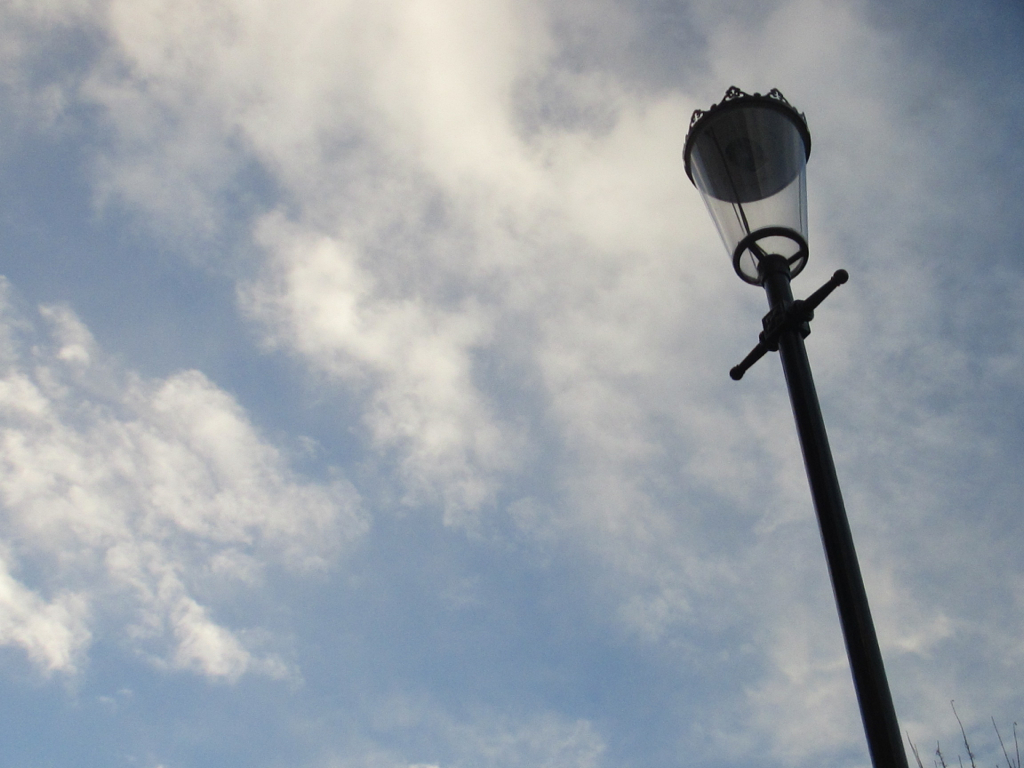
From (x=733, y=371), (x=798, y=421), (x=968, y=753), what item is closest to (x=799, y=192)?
(x=733, y=371)

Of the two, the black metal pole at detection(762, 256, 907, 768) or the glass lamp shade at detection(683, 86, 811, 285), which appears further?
the glass lamp shade at detection(683, 86, 811, 285)

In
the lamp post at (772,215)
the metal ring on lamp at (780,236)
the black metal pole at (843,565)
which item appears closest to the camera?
the black metal pole at (843,565)

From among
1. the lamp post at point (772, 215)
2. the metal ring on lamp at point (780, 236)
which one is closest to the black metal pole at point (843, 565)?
the lamp post at point (772, 215)

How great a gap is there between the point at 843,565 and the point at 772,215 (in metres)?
1.98

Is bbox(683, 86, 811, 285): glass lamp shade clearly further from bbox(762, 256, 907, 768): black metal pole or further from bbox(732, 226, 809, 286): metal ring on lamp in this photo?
bbox(762, 256, 907, 768): black metal pole

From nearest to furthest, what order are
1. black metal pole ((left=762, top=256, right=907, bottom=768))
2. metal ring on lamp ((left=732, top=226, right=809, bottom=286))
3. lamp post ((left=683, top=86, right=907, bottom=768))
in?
black metal pole ((left=762, top=256, right=907, bottom=768)) < lamp post ((left=683, top=86, right=907, bottom=768)) < metal ring on lamp ((left=732, top=226, right=809, bottom=286))

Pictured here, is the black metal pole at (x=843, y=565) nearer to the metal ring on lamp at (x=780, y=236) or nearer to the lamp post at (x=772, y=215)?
the lamp post at (x=772, y=215)

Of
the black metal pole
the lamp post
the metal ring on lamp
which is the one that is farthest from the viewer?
the metal ring on lamp

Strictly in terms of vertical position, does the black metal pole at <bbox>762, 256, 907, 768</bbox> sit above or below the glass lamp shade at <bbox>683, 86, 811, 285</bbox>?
below

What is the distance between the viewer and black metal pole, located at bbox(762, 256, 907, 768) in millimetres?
2574

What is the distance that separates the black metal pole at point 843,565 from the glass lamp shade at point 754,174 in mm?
411

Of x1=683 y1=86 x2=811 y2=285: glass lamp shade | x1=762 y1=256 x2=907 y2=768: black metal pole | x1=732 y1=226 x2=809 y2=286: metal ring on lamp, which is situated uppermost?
x1=683 y1=86 x2=811 y2=285: glass lamp shade

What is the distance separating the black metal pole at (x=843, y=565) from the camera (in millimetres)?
2574

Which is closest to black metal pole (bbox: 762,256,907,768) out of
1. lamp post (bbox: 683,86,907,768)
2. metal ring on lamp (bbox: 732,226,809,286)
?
lamp post (bbox: 683,86,907,768)
